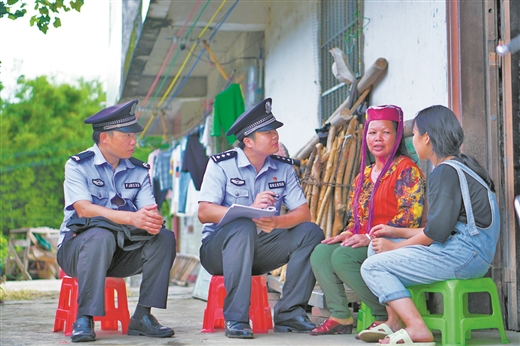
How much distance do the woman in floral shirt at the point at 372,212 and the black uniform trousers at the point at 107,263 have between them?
89cm

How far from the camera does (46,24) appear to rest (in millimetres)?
4730

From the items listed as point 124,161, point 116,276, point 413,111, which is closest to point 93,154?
point 124,161

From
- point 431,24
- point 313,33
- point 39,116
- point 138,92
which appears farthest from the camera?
point 39,116

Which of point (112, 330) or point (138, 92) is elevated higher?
point (138, 92)

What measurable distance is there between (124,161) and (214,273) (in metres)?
0.92

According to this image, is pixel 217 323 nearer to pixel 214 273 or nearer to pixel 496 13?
pixel 214 273

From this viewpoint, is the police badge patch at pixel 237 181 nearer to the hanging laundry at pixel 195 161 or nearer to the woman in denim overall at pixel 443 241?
the woman in denim overall at pixel 443 241

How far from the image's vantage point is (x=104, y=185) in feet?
13.9

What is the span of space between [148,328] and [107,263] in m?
0.48

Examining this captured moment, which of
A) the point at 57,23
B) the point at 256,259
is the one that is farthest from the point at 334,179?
the point at 57,23

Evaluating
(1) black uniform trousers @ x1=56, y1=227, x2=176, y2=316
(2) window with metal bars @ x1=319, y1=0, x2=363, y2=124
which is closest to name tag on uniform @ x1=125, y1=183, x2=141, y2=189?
(1) black uniform trousers @ x1=56, y1=227, x2=176, y2=316

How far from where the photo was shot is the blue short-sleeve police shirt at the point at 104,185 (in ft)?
13.5

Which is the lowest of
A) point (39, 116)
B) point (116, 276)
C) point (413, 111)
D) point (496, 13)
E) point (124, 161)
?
point (116, 276)

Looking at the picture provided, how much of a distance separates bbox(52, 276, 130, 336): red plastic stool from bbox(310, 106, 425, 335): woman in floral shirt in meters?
1.21
